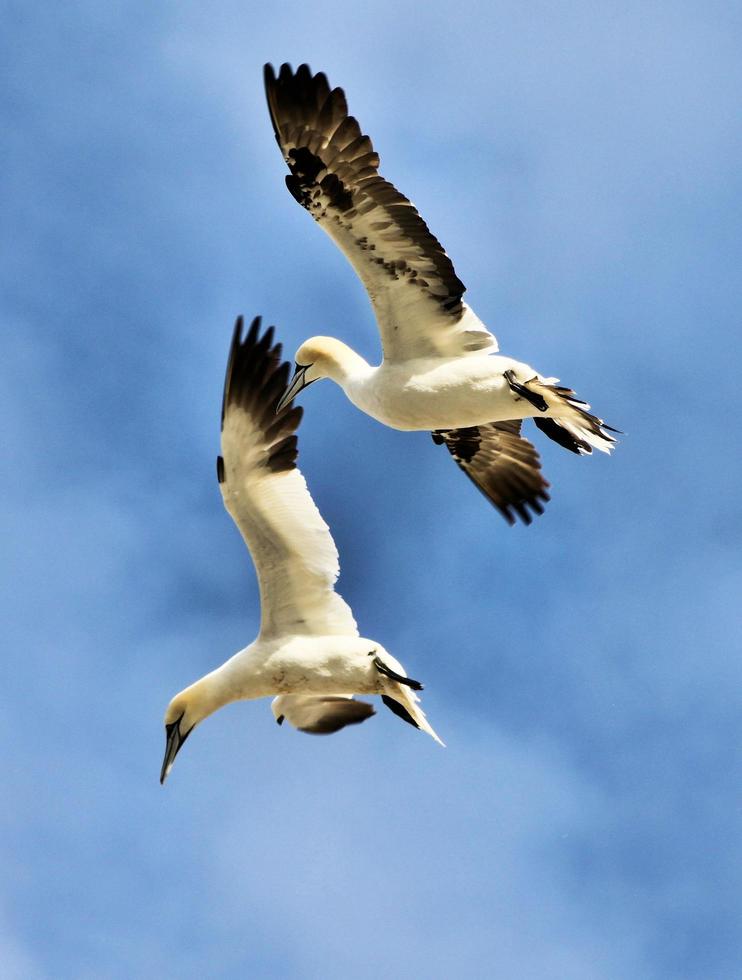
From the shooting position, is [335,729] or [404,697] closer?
[404,697]

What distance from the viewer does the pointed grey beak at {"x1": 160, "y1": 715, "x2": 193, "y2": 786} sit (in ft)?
46.0

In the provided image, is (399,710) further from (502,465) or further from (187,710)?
(502,465)

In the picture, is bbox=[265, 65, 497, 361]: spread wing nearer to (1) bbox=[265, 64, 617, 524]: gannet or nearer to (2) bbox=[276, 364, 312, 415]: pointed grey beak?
(1) bbox=[265, 64, 617, 524]: gannet

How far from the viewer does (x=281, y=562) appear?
13438 millimetres

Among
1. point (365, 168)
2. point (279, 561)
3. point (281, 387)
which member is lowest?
point (279, 561)

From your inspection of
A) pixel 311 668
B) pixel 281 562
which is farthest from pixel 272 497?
pixel 311 668

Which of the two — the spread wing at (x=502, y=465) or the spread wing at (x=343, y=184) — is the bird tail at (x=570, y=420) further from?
the spread wing at (x=502, y=465)

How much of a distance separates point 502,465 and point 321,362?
208cm

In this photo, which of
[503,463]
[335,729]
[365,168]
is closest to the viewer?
[365,168]

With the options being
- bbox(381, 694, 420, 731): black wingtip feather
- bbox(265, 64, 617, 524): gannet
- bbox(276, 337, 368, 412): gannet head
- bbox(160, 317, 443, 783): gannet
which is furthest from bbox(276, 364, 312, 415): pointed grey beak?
bbox(381, 694, 420, 731): black wingtip feather

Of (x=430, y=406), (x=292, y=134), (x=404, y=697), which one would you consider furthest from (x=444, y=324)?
(x=404, y=697)

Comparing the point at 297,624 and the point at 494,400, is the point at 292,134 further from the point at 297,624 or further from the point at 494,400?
the point at 297,624

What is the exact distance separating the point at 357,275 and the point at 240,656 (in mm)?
2803

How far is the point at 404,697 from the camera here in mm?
13195
